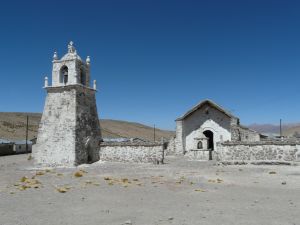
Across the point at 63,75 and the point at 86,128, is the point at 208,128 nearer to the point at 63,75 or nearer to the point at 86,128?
the point at 86,128

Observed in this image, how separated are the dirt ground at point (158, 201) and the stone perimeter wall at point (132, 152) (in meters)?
8.14

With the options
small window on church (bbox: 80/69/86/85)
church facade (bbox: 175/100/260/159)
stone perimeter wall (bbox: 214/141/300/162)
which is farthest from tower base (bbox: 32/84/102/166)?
stone perimeter wall (bbox: 214/141/300/162)

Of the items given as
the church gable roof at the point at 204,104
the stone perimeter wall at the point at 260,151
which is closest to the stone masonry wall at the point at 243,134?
the church gable roof at the point at 204,104

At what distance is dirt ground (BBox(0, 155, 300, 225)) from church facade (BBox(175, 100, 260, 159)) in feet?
46.1

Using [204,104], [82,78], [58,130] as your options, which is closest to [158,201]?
[58,130]

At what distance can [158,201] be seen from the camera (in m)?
12.1

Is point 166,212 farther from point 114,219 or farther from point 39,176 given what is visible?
point 39,176

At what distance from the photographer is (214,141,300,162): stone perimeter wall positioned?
24.1 meters

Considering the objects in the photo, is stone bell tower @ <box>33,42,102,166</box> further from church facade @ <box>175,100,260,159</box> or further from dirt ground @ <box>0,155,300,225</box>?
church facade @ <box>175,100,260,159</box>

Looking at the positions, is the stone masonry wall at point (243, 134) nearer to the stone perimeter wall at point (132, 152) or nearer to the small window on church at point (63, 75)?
the stone perimeter wall at point (132, 152)

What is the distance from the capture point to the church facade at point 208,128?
32750mm

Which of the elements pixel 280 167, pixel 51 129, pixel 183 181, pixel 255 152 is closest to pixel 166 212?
pixel 183 181

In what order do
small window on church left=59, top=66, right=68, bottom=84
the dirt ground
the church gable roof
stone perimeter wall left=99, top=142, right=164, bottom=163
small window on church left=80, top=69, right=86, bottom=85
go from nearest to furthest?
1. the dirt ground
2. stone perimeter wall left=99, top=142, right=164, bottom=163
3. small window on church left=59, top=66, right=68, bottom=84
4. small window on church left=80, top=69, right=86, bottom=85
5. the church gable roof

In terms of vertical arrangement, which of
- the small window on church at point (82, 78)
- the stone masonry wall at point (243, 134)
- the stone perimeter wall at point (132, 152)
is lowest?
the stone perimeter wall at point (132, 152)
